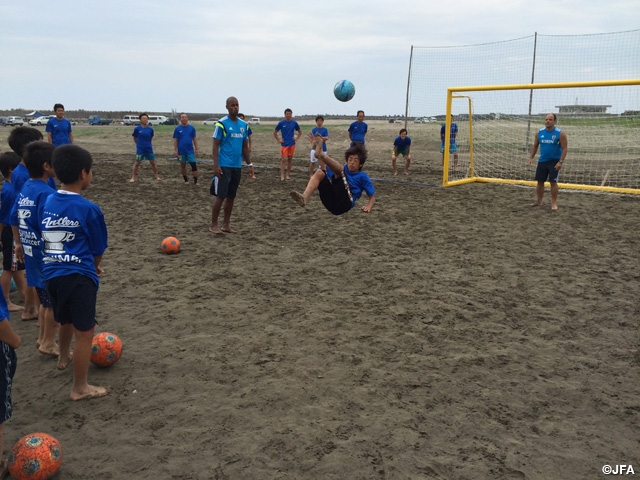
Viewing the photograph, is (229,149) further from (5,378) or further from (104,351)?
(5,378)

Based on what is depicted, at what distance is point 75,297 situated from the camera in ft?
11.3

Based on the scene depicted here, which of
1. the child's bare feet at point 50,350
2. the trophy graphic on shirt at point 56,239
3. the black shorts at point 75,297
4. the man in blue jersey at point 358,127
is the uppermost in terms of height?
the man in blue jersey at point 358,127

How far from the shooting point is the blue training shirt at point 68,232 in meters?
3.36

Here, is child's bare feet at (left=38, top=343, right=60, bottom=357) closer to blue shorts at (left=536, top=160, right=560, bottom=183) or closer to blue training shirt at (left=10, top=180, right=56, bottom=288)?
blue training shirt at (left=10, top=180, right=56, bottom=288)

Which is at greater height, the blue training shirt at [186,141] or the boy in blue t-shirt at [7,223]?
the blue training shirt at [186,141]

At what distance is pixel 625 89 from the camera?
13891 mm

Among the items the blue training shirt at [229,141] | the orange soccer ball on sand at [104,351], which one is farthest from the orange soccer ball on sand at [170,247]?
the orange soccer ball on sand at [104,351]

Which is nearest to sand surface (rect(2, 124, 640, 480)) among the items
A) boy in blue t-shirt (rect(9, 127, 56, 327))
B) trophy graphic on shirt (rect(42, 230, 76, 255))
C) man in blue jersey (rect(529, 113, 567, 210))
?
trophy graphic on shirt (rect(42, 230, 76, 255))

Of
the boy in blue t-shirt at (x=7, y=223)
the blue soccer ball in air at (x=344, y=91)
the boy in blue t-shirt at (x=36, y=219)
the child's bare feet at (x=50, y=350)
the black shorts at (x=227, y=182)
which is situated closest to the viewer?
the boy in blue t-shirt at (x=36, y=219)

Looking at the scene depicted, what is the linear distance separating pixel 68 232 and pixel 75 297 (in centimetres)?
44

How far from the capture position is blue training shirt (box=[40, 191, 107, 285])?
3.36m

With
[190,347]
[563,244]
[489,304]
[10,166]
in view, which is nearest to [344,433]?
[190,347]

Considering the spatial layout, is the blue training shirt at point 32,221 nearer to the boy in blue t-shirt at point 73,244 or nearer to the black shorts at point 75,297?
the boy in blue t-shirt at point 73,244

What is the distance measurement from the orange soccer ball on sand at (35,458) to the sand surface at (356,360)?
15 centimetres
